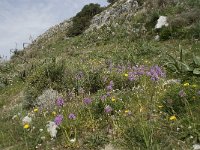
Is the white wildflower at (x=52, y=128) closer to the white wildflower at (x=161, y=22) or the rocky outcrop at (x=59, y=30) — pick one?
the white wildflower at (x=161, y=22)

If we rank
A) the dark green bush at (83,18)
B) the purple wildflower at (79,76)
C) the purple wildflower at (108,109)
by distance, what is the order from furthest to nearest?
the dark green bush at (83,18), the purple wildflower at (79,76), the purple wildflower at (108,109)

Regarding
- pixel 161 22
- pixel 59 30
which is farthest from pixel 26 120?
pixel 59 30

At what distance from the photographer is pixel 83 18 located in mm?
29609

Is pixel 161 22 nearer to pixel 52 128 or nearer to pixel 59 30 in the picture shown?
pixel 52 128

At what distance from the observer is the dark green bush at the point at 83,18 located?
2797 cm

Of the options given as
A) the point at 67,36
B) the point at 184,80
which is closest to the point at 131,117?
the point at 184,80

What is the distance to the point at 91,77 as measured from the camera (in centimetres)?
1003

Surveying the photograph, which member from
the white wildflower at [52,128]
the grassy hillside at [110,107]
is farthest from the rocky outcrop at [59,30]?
the white wildflower at [52,128]

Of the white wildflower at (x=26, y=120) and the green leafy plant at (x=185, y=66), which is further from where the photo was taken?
the green leafy plant at (x=185, y=66)

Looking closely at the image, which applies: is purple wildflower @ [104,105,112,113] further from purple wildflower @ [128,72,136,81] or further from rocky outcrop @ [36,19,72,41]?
rocky outcrop @ [36,19,72,41]

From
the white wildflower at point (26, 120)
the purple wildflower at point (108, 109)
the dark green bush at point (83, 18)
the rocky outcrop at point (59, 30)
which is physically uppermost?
the purple wildflower at point (108, 109)

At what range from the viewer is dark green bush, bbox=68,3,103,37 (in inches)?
1101

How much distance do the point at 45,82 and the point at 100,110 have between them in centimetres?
325

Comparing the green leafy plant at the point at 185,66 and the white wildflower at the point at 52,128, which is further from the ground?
the white wildflower at the point at 52,128
